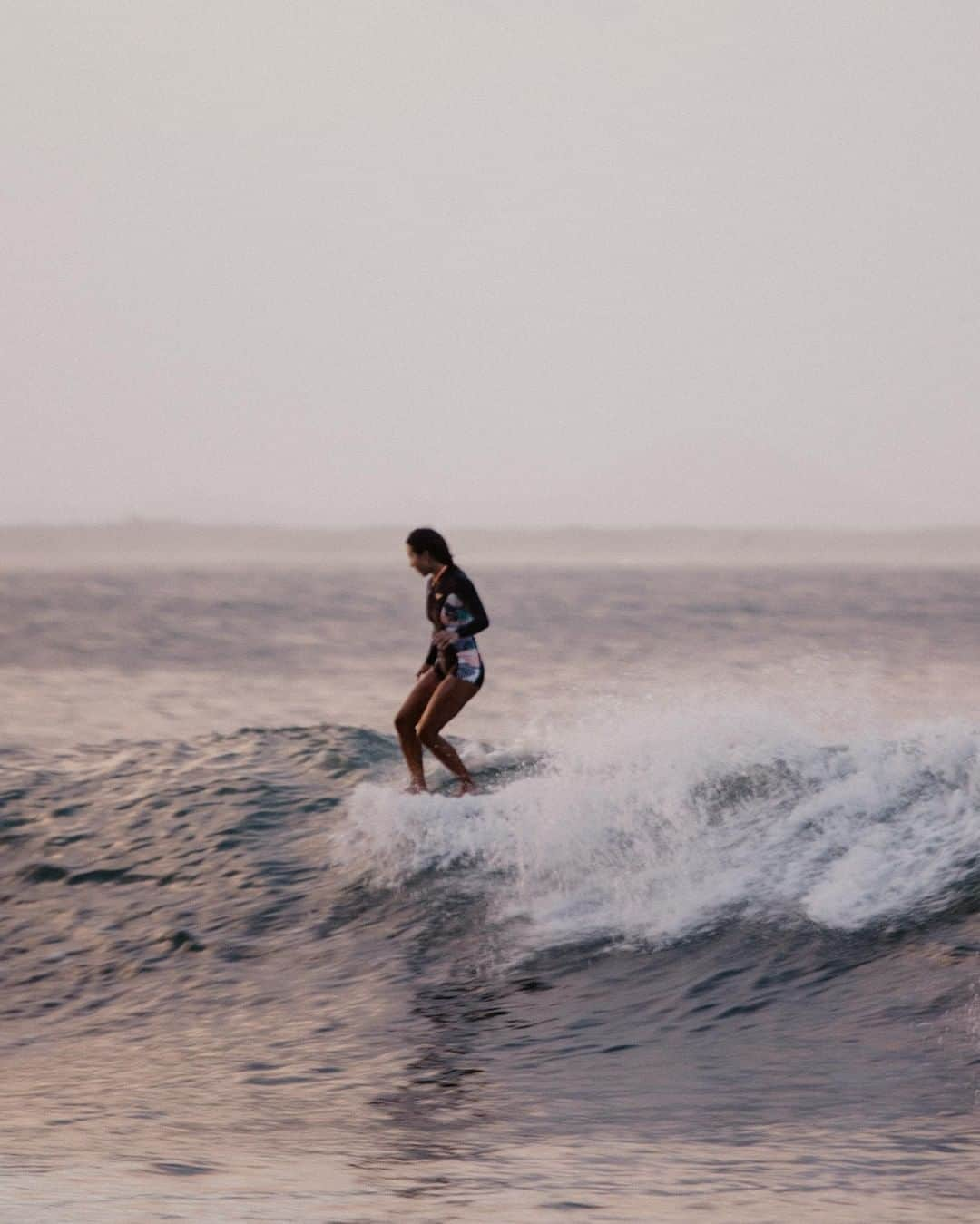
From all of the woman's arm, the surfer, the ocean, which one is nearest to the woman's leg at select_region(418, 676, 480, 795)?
the surfer

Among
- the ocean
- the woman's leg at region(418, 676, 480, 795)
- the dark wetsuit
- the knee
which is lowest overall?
the ocean

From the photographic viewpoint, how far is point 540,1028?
8.80 meters

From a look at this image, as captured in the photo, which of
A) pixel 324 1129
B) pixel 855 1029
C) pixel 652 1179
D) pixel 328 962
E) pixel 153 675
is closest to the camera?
pixel 652 1179

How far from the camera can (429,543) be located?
1188 centimetres

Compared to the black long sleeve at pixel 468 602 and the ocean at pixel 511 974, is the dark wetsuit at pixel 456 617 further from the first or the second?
the ocean at pixel 511 974

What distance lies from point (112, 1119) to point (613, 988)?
113 inches

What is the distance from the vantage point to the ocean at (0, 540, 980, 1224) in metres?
6.48

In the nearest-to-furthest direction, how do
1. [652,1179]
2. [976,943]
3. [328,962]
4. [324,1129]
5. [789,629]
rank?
[652,1179] → [324,1129] → [976,943] → [328,962] → [789,629]

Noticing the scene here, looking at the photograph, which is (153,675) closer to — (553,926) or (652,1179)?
(553,926)

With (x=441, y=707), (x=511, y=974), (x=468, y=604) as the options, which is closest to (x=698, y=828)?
(x=511, y=974)

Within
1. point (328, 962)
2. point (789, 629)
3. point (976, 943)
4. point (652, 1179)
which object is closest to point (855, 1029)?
point (976, 943)

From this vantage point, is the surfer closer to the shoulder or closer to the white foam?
the shoulder

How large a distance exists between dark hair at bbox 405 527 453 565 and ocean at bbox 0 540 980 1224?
1.60m

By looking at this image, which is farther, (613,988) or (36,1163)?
(613,988)
